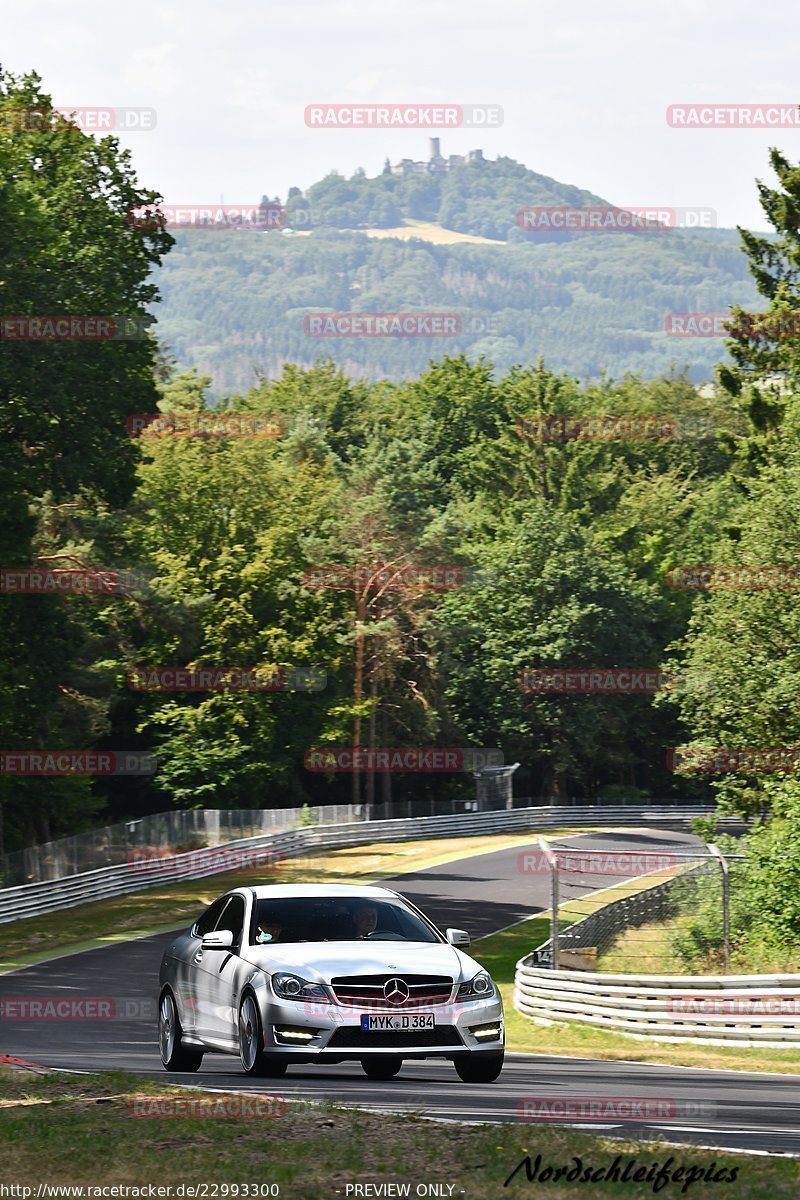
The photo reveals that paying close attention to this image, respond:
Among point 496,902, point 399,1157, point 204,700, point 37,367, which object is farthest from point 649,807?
point 399,1157

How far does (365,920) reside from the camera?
13.9 m

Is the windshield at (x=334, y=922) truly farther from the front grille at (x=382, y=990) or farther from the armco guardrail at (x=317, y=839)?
the armco guardrail at (x=317, y=839)

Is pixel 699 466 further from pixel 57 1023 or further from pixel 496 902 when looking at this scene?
pixel 57 1023

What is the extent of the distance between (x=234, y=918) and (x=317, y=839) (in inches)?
1824

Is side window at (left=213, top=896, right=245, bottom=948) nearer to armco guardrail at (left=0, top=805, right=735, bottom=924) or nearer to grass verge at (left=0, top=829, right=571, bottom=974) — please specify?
grass verge at (left=0, top=829, right=571, bottom=974)

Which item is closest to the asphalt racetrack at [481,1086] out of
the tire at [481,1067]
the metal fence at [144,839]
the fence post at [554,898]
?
the tire at [481,1067]

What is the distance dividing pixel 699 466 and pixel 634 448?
14.5 ft

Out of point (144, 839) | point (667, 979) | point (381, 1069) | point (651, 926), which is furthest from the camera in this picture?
point (144, 839)

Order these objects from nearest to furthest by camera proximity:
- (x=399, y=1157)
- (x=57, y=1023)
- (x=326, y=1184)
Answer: (x=326, y=1184) → (x=399, y=1157) → (x=57, y=1023)

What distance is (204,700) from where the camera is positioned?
67000 millimetres

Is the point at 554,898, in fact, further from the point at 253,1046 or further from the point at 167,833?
the point at 167,833

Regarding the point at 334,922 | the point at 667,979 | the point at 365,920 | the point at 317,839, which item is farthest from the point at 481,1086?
the point at 317,839

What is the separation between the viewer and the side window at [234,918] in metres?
14.0

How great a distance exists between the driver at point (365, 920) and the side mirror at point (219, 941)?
969 mm
